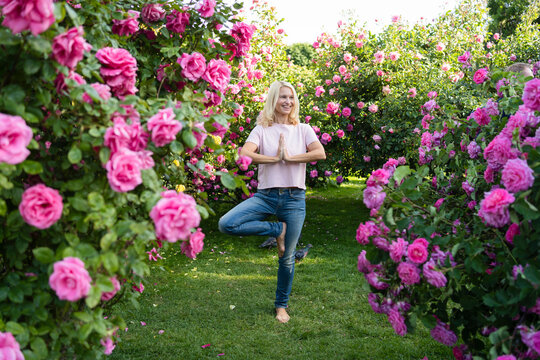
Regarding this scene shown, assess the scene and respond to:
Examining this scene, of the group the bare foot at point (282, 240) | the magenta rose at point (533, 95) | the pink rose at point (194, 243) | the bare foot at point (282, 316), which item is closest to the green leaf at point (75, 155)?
the pink rose at point (194, 243)

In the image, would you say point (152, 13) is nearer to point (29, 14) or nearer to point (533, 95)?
point (29, 14)

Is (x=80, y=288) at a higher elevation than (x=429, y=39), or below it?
below

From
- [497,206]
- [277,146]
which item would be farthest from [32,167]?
[277,146]

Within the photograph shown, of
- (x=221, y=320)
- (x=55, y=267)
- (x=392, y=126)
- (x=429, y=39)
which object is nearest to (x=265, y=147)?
(x=221, y=320)

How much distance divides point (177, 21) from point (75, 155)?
43.7 inches

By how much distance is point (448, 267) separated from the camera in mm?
1938

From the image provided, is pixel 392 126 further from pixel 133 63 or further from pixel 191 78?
pixel 133 63

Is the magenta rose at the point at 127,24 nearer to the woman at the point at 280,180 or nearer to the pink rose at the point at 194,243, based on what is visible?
the pink rose at the point at 194,243

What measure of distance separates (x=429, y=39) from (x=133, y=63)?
7549mm

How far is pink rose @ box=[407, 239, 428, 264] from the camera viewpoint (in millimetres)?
1901

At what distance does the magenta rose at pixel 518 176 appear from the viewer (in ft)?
5.29

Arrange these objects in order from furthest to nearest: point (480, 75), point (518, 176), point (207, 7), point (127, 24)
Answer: point (480, 75)
point (207, 7)
point (127, 24)
point (518, 176)

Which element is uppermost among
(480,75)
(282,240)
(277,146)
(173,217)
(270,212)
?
(480,75)

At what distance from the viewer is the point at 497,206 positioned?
1.65m
